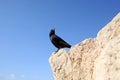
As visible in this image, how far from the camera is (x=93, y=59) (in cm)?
970

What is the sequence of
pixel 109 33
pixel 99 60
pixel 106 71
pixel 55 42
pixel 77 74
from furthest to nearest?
pixel 55 42
pixel 77 74
pixel 109 33
pixel 99 60
pixel 106 71

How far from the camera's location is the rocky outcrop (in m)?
7.86

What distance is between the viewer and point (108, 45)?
27.2 ft

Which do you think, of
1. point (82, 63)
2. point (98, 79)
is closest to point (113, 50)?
point (98, 79)

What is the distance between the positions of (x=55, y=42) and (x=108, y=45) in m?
5.44

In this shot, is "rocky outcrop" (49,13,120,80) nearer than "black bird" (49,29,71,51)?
Yes

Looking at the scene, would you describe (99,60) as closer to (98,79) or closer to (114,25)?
(98,79)

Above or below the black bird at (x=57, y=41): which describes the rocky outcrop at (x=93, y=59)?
below

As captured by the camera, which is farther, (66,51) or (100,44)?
(66,51)

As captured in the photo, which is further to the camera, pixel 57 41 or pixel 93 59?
pixel 57 41

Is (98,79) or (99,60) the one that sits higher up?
(99,60)

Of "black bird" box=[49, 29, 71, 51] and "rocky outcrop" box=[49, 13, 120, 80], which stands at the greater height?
"black bird" box=[49, 29, 71, 51]

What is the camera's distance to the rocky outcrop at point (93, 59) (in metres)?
7.86

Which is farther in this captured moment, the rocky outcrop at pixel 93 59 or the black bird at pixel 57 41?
the black bird at pixel 57 41
